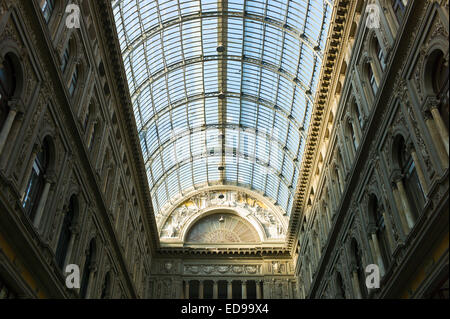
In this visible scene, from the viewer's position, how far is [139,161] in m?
31.8

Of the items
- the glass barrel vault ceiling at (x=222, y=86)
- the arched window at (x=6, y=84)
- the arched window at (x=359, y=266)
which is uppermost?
the glass barrel vault ceiling at (x=222, y=86)

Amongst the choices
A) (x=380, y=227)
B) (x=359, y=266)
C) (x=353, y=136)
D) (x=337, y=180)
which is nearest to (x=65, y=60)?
(x=353, y=136)

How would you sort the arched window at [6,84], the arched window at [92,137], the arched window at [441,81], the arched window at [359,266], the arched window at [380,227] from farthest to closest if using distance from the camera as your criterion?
the arched window at [92,137]
the arched window at [359,266]
the arched window at [380,227]
the arched window at [6,84]
the arched window at [441,81]

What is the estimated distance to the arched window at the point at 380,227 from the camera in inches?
724

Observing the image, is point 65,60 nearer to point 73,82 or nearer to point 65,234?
point 73,82

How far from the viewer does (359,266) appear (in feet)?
72.5

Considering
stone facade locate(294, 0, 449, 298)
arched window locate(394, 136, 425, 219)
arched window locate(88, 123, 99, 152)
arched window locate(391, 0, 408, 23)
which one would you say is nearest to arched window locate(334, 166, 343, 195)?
stone facade locate(294, 0, 449, 298)

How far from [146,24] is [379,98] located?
1853 cm

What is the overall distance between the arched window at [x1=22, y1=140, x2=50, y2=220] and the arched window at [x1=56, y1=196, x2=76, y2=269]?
2666 mm

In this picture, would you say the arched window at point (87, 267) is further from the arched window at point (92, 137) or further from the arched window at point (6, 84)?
the arched window at point (6, 84)

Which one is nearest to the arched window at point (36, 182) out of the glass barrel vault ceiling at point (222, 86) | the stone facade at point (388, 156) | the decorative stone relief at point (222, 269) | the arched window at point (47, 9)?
the arched window at point (47, 9)

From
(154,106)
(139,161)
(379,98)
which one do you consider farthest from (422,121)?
(154,106)

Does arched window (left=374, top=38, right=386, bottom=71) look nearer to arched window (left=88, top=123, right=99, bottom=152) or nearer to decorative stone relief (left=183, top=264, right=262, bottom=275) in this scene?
arched window (left=88, top=123, right=99, bottom=152)

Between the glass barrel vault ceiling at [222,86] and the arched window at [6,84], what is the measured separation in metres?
13.7
